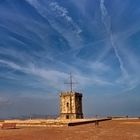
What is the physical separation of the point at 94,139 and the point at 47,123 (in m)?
20.3

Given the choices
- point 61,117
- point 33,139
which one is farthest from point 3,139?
point 61,117

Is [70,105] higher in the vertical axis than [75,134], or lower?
higher

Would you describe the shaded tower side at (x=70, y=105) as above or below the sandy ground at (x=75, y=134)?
above

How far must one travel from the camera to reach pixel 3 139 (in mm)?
17469

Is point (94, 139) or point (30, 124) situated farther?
point (30, 124)

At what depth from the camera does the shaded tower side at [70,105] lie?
5669 centimetres

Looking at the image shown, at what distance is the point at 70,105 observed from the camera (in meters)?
57.0

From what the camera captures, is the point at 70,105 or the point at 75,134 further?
the point at 70,105

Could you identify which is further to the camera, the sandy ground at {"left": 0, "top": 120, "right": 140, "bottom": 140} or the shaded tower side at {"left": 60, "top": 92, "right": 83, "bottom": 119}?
the shaded tower side at {"left": 60, "top": 92, "right": 83, "bottom": 119}

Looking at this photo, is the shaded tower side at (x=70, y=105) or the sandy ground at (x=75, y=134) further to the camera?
the shaded tower side at (x=70, y=105)

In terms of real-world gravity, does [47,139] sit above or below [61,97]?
below

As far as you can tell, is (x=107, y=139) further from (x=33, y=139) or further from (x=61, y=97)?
(x=61, y=97)

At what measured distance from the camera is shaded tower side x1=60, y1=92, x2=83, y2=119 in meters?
56.7

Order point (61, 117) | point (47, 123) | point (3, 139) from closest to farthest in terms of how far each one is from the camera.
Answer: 1. point (3, 139)
2. point (47, 123)
3. point (61, 117)
